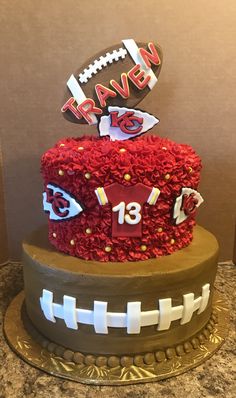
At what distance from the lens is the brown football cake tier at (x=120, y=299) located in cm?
129

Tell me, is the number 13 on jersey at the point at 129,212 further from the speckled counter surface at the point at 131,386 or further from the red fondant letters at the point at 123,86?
the speckled counter surface at the point at 131,386

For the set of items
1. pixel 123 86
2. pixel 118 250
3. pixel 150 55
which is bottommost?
pixel 118 250

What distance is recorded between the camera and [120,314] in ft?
4.25

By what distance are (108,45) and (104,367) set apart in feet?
4.37

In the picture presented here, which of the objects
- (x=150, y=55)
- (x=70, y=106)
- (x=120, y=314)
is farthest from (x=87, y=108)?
(x=120, y=314)

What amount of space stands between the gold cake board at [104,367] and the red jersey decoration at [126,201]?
17.6 inches

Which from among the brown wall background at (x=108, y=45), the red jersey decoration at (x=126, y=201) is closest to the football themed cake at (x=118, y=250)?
the red jersey decoration at (x=126, y=201)

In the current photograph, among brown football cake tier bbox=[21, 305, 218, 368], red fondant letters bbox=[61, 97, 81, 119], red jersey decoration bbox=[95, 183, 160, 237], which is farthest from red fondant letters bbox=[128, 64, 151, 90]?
brown football cake tier bbox=[21, 305, 218, 368]

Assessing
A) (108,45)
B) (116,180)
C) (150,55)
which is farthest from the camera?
(108,45)

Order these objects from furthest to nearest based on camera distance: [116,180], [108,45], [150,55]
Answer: [108,45]
[150,55]
[116,180]

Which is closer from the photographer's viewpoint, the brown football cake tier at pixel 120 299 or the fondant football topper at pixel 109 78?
the brown football cake tier at pixel 120 299

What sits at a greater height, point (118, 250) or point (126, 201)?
point (126, 201)

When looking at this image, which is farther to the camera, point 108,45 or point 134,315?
point 108,45

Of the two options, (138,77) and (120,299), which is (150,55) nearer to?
(138,77)
